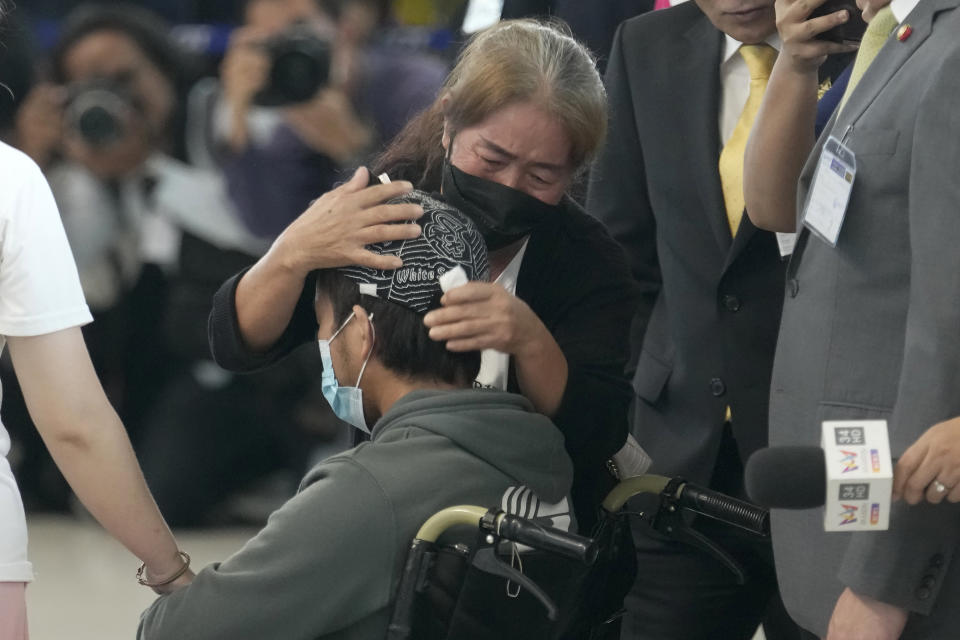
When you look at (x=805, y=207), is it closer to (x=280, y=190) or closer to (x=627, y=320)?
(x=627, y=320)

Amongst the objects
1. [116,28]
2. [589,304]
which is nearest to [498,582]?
[589,304]

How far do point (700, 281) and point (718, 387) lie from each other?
18 centimetres

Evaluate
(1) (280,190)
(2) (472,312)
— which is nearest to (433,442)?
(2) (472,312)

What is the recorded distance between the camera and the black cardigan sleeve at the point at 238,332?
197 cm

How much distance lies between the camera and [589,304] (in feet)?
6.62

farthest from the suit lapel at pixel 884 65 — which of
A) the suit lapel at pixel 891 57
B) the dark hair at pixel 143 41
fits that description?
the dark hair at pixel 143 41

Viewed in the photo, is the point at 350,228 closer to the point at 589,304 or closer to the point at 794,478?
the point at 589,304

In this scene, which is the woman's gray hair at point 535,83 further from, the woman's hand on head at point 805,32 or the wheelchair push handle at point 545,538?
the wheelchair push handle at point 545,538

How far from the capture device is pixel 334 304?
5.79ft

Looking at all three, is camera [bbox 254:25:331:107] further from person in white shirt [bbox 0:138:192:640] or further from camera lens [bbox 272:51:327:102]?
person in white shirt [bbox 0:138:192:640]

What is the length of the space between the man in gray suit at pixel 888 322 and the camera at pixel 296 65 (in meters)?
2.61

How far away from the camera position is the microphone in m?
1.32

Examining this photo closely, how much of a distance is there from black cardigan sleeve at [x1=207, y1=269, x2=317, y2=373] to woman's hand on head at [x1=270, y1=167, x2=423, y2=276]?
0.44 feet

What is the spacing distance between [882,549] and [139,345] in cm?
331
